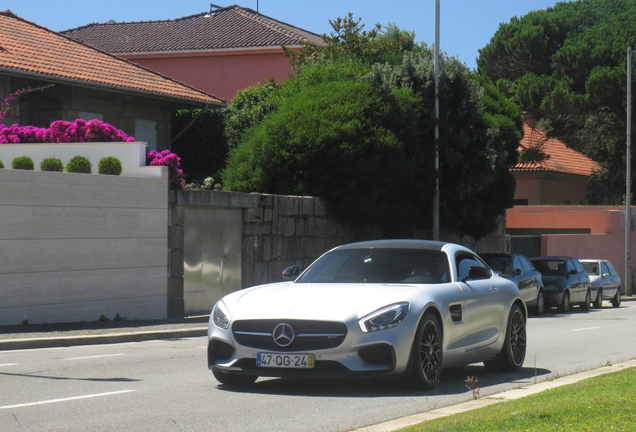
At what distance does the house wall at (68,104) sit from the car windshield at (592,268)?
14.1 m

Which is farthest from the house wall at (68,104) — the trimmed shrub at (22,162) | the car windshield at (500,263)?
the car windshield at (500,263)

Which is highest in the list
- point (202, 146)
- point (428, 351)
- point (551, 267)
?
point (202, 146)

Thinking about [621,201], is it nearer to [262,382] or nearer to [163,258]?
[163,258]

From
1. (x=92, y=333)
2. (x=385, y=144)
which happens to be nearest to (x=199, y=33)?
(x=385, y=144)

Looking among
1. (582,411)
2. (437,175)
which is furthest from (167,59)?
(582,411)

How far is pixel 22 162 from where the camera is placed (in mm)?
17156

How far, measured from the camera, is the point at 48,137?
2000cm

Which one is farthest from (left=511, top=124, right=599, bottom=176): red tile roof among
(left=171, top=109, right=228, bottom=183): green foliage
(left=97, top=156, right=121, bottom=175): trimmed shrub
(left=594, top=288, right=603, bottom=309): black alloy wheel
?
(left=97, top=156, right=121, bottom=175): trimmed shrub

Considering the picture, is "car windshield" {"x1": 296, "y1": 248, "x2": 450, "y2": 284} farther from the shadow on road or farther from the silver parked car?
the silver parked car

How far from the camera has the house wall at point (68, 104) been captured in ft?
76.6

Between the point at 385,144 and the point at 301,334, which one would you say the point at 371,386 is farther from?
the point at 385,144

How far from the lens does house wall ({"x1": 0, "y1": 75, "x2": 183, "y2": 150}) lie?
23.3 metres

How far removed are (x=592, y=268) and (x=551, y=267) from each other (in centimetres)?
324

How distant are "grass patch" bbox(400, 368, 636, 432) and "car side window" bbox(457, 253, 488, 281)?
1821 millimetres
